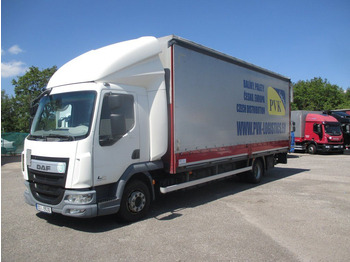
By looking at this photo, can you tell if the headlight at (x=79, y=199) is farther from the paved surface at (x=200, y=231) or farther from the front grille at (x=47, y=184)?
the paved surface at (x=200, y=231)

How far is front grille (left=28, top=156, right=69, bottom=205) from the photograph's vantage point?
16.2 feet

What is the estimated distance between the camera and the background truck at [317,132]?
2131cm

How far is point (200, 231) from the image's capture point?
5.20 m

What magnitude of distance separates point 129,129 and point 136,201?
56.3 inches

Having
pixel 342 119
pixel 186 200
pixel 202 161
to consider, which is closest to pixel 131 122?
pixel 202 161

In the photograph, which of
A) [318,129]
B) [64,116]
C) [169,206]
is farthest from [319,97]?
[64,116]

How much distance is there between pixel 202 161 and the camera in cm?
688

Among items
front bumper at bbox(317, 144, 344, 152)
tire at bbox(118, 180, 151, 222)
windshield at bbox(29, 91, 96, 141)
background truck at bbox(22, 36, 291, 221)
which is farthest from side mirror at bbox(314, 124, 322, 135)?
windshield at bbox(29, 91, 96, 141)

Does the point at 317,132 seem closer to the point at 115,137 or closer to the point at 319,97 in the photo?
the point at 115,137

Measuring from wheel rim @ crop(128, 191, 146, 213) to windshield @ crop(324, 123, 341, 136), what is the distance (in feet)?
64.5

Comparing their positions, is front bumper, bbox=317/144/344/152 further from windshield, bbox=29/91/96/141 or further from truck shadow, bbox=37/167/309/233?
windshield, bbox=29/91/96/141

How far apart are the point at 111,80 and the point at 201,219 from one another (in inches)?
129

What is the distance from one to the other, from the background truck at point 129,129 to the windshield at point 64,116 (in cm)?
2

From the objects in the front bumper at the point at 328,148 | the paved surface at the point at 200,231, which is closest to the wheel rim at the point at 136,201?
the paved surface at the point at 200,231
